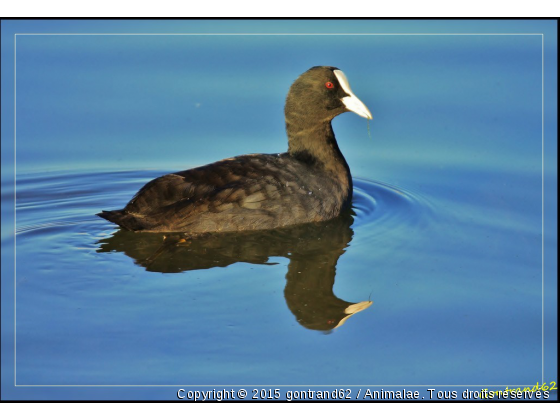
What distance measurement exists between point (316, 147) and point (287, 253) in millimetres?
1397

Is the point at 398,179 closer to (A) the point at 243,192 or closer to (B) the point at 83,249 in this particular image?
(A) the point at 243,192

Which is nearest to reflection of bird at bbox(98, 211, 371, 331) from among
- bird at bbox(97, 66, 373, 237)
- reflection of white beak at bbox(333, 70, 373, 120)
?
bird at bbox(97, 66, 373, 237)

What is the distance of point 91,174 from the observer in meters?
7.96

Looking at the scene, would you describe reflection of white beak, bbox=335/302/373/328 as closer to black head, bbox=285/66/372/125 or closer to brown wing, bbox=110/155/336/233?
brown wing, bbox=110/155/336/233

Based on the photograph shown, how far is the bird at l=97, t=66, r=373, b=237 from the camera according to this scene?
6.64 m

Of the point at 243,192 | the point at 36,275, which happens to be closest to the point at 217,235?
the point at 243,192

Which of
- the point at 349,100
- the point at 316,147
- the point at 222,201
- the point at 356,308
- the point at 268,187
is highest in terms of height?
the point at 349,100

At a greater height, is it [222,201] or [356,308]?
[222,201]

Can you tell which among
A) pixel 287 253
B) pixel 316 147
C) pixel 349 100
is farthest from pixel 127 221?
pixel 349 100

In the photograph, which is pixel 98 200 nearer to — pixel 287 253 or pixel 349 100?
pixel 287 253

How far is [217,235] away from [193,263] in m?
0.56

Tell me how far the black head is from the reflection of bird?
1030 millimetres

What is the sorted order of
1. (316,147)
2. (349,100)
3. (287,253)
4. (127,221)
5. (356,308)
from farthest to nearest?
(316,147) < (349,100) < (127,221) < (287,253) < (356,308)

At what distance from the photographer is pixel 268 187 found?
6.78 meters
